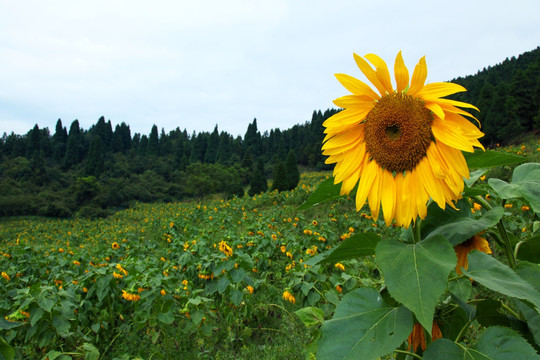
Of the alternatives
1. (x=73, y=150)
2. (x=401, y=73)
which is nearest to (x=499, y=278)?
(x=401, y=73)

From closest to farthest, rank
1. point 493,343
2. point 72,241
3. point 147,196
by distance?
point 493,343 → point 72,241 → point 147,196

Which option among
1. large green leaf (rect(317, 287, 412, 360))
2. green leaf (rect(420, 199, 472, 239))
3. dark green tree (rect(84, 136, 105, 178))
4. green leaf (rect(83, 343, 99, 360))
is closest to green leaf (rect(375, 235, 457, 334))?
large green leaf (rect(317, 287, 412, 360))

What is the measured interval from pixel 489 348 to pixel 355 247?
1.01ft

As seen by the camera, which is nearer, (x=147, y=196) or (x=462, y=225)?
(x=462, y=225)

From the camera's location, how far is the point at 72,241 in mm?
15039

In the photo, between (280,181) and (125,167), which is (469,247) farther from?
(125,167)

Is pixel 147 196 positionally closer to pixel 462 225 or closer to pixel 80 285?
pixel 80 285

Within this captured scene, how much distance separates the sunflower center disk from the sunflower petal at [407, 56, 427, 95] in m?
0.03

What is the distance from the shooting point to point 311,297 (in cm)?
287

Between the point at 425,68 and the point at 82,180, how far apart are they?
39.6m

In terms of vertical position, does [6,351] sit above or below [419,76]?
below

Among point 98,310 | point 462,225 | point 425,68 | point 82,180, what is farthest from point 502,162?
point 82,180

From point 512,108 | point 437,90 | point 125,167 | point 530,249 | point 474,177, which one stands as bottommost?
point 530,249

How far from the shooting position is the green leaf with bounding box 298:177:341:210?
0.89 m
